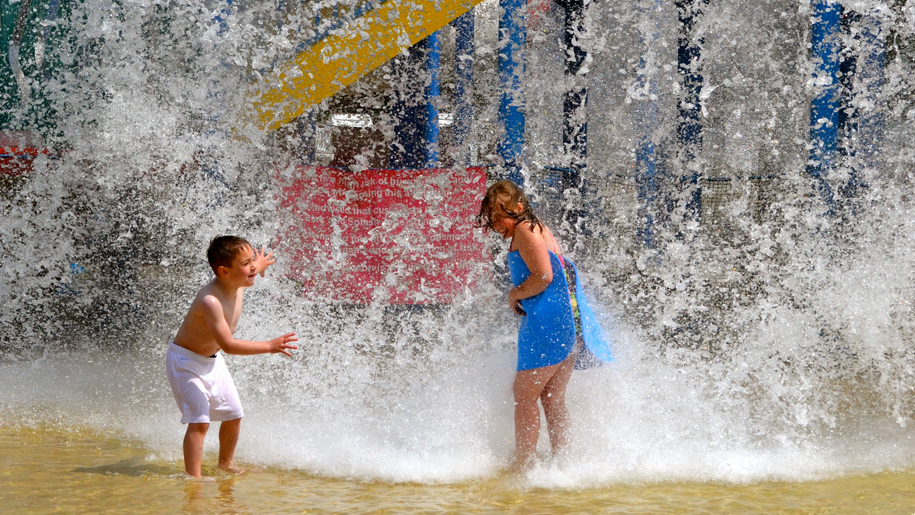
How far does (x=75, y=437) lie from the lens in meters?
3.76

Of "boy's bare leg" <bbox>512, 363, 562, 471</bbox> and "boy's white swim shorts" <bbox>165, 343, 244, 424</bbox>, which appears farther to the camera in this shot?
"boy's bare leg" <bbox>512, 363, 562, 471</bbox>

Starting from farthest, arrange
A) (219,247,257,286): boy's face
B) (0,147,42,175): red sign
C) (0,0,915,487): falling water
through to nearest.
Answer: (0,147,42,175): red sign < (0,0,915,487): falling water < (219,247,257,286): boy's face

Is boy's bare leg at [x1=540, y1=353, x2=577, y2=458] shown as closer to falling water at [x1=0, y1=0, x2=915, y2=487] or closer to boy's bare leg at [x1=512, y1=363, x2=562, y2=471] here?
boy's bare leg at [x1=512, y1=363, x2=562, y2=471]

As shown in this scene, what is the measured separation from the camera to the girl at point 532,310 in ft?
10.3

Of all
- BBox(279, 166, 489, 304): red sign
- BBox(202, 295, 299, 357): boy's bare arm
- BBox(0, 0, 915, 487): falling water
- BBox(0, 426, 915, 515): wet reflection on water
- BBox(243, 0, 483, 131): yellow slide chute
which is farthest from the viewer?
BBox(279, 166, 489, 304): red sign

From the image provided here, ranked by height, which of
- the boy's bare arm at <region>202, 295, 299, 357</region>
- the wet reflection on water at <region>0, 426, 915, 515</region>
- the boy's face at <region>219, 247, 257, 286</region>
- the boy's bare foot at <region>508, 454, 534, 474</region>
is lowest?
the wet reflection on water at <region>0, 426, 915, 515</region>

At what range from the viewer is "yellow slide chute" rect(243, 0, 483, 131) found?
5.25 m

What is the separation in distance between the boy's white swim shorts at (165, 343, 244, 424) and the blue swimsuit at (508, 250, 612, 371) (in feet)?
3.87

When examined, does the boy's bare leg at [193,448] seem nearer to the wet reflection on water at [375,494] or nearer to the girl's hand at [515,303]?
the wet reflection on water at [375,494]

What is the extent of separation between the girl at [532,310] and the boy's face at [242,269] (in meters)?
0.95

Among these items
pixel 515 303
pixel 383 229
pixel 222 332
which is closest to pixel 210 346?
pixel 222 332

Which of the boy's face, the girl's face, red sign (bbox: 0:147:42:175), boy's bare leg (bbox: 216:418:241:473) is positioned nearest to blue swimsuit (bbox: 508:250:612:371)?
the girl's face

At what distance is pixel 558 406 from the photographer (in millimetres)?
3285

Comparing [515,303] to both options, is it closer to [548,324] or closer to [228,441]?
[548,324]
